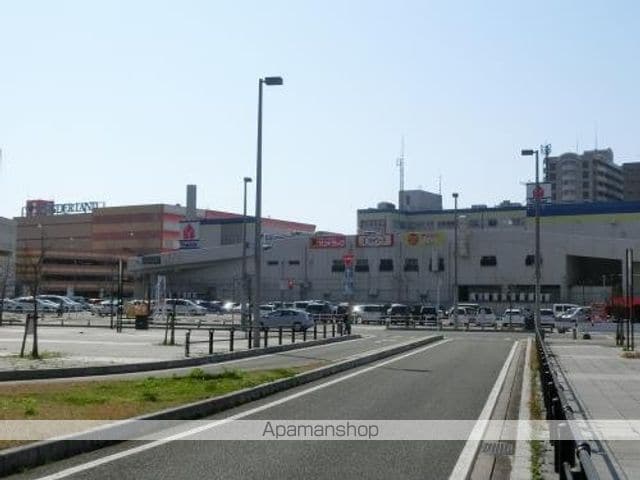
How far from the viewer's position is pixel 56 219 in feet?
547

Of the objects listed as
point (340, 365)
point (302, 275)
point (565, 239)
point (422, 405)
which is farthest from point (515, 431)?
point (302, 275)

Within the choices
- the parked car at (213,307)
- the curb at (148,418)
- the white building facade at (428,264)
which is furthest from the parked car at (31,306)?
the curb at (148,418)

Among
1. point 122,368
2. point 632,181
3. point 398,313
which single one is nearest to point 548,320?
point 398,313

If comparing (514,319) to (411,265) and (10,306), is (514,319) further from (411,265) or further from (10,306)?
(10,306)

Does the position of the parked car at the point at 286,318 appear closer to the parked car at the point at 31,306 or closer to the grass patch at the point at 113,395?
the parked car at the point at 31,306

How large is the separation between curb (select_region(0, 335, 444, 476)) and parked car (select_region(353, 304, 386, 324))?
1900 inches

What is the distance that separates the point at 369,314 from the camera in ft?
231

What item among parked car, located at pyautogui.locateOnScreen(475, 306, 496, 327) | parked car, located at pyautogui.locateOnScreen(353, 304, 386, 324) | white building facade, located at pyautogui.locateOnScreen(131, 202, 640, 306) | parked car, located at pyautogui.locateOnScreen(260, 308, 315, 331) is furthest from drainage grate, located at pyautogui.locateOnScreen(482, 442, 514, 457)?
white building facade, located at pyautogui.locateOnScreen(131, 202, 640, 306)

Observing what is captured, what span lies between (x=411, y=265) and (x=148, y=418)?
89573 millimetres

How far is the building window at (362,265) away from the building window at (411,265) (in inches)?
200

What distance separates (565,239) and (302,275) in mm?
33489

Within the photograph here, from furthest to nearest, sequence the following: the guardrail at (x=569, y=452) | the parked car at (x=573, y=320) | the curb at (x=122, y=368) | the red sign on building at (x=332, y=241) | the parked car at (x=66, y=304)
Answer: the red sign on building at (x=332, y=241), the parked car at (x=66, y=304), the parked car at (x=573, y=320), the curb at (x=122, y=368), the guardrail at (x=569, y=452)

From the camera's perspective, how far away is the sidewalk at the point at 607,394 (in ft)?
29.7

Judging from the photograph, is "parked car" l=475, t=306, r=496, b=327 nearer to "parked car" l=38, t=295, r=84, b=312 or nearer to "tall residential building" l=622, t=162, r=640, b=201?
"parked car" l=38, t=295, r=84, b=312
